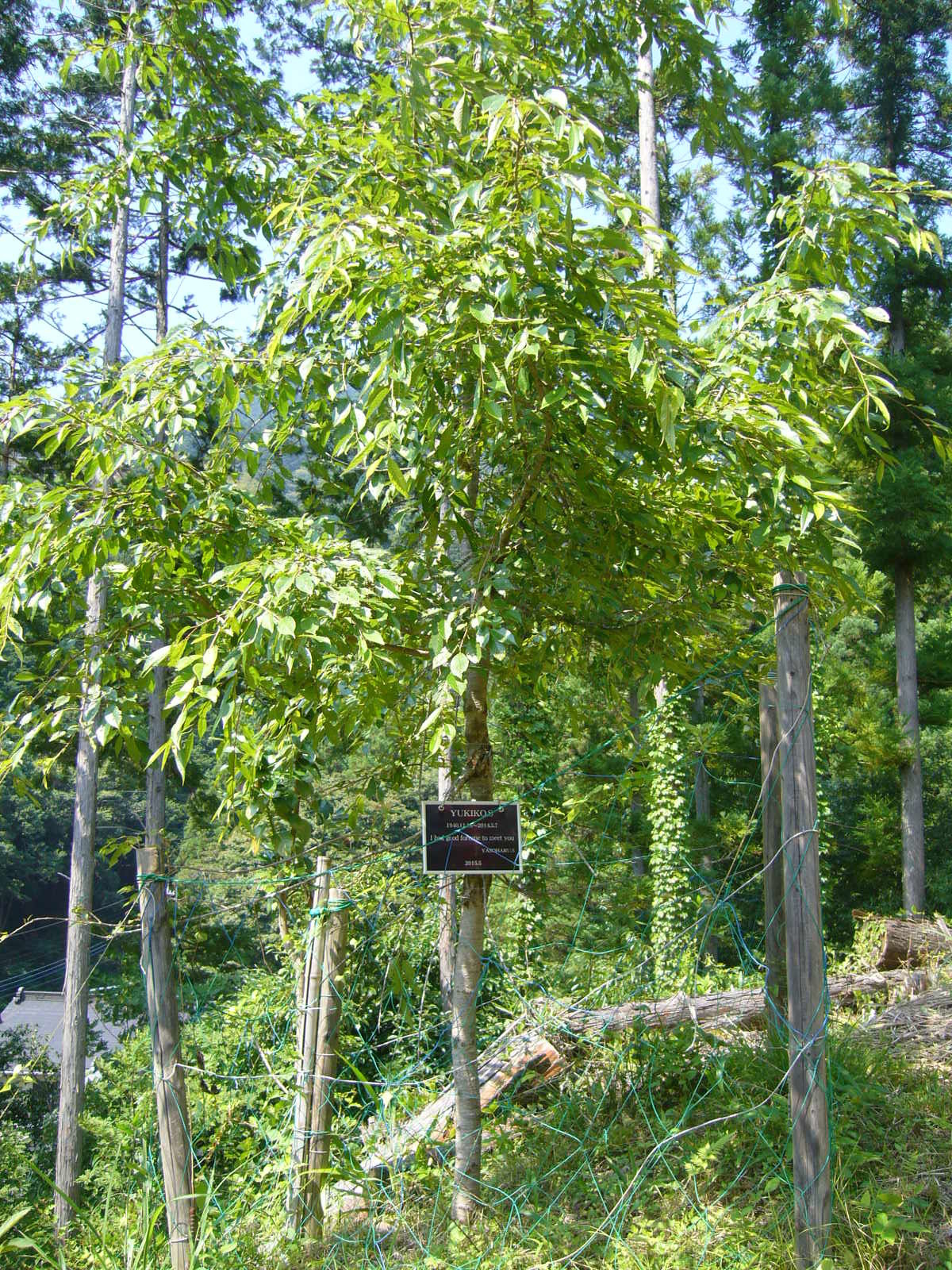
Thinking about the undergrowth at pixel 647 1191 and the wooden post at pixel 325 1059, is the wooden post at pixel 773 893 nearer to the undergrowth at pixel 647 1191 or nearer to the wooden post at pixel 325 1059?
the undergrowth at pixel 647 1191

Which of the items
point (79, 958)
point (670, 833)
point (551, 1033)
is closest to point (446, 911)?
point (551, 1033)

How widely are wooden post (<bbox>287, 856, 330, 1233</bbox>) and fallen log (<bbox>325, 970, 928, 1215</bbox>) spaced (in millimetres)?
480

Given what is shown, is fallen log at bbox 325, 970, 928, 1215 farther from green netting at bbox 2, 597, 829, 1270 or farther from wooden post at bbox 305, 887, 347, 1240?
wooden post at bbox 305, 887, 347, 1240

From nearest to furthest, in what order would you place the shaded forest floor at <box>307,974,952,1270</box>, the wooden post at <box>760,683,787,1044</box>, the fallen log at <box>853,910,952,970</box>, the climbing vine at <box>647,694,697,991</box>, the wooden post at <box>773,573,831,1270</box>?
the wooden post at <box>773,573,831,1270</box> < the shaded forest floor at <box>307,974,952,1270</box> < the wooden post at <box>760,683,787,1044</box> < the fallen log at <box>853,910,952,970</box> < the climbing vine at <box>647,694,697,991</box>

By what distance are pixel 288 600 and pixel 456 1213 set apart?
6.71ft

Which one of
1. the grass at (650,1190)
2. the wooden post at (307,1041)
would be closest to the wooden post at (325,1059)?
the wooden post at (307,1041)

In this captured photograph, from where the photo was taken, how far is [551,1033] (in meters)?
4.58

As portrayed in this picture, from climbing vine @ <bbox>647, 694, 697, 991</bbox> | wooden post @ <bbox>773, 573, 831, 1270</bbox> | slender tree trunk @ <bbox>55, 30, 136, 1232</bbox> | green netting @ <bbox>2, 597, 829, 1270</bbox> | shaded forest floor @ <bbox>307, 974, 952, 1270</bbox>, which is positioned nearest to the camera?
wooden post @ <bbox>773, 573, 831, 1270</bbox>

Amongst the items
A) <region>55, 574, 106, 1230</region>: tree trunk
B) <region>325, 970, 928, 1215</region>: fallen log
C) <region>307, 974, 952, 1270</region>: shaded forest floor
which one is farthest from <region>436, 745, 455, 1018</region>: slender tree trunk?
<region>55, 574, 106, 1230</region>: tree trunk

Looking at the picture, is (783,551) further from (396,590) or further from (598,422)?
(396,590)

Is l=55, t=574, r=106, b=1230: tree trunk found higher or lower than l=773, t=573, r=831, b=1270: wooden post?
lower

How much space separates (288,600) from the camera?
2488 millimetres

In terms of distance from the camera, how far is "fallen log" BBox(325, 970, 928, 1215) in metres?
4.18

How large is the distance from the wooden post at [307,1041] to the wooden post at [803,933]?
1.50m
